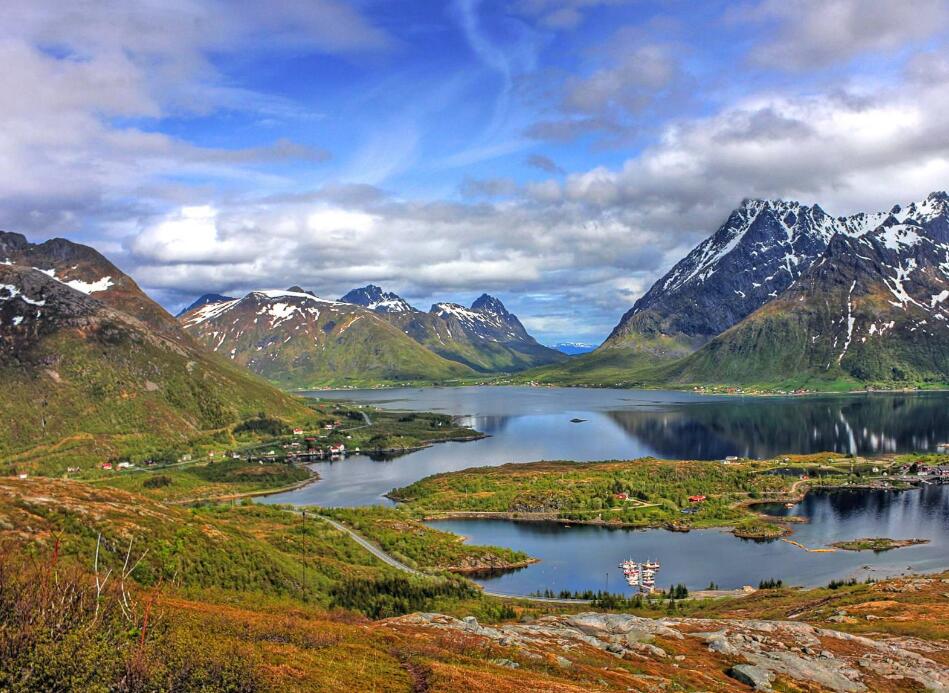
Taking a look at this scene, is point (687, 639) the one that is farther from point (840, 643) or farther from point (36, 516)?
point (36, 516)

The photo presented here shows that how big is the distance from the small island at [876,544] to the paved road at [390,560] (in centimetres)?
4970

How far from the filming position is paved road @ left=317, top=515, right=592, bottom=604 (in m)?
84.5

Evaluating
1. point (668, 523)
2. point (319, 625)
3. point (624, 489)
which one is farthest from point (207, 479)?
point (319, 625)

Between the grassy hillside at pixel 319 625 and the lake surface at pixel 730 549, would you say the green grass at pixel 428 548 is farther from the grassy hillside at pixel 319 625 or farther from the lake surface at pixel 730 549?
the grassy hillside at pixel 319 625

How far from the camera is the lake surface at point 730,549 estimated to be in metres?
94.2

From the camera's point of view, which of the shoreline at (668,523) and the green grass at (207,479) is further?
the green grass at (207,479)

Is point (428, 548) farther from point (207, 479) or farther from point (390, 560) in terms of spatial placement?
point (207, 479)

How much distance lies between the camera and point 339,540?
326 feet

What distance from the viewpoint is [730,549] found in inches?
4262

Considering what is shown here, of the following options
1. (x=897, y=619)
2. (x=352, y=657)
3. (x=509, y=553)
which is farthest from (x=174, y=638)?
(x=509, y=553)

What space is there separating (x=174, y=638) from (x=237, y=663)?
4.48m

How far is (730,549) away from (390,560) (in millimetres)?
52677

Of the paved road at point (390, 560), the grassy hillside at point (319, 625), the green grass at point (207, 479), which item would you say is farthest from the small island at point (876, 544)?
the green grass at point (207, 479)

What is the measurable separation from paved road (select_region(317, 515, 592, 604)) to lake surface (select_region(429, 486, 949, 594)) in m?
3.88
